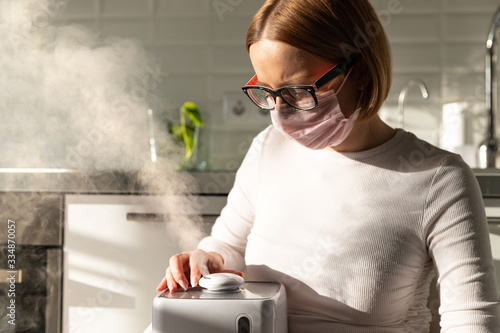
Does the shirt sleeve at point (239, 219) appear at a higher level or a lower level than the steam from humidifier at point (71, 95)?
lower

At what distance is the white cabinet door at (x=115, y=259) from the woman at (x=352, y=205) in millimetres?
547

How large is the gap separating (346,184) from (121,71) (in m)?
1.51

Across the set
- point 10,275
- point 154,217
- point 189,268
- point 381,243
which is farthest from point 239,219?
point 10,275

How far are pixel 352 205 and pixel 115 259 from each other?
83 centimetres

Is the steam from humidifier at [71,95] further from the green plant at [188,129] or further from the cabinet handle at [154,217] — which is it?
the cabinet handle at [154,217]

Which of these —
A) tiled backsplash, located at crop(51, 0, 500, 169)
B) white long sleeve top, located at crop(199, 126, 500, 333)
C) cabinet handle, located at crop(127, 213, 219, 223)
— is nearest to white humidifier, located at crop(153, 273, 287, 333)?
white long sleeve top, located at crop(199, 126, 500, 333)

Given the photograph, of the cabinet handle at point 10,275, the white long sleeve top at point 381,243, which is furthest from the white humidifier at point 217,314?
the cabinet handle at point 10,275

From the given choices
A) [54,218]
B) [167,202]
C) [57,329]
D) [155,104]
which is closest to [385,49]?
[167,202]

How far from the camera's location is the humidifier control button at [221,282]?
805 mm

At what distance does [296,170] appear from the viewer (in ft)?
3.48

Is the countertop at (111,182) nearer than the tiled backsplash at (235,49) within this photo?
Yes

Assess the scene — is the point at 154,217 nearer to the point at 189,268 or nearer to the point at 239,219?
the point at 239,219

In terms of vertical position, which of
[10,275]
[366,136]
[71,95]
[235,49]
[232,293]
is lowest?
[10,275]

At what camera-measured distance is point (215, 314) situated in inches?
29.2
